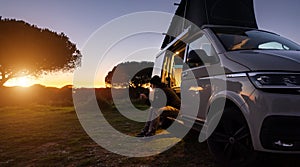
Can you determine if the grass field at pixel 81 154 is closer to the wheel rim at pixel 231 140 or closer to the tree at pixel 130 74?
the wheel rim at pixel 231 140

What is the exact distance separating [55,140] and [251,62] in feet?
13.6

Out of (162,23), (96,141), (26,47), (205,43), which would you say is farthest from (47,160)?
(26,47)

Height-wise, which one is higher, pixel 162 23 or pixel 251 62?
pixel 162 23

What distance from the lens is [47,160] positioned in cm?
360

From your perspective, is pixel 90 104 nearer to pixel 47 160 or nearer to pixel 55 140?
pixel 55 140

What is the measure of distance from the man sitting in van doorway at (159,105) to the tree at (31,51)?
1943cm

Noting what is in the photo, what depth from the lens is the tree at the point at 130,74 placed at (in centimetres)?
930

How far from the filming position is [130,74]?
1311 centimetres

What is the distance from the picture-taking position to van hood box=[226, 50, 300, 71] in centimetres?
238

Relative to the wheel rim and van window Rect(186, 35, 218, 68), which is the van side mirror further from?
the wheel rim

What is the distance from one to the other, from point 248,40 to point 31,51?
22143mm

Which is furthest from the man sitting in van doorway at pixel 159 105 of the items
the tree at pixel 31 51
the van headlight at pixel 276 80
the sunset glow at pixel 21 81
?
the sunset glow at pixel 21 81

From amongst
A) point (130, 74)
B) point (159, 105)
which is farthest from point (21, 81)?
point (159, 105)

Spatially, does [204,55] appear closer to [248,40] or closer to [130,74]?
[248,40]
